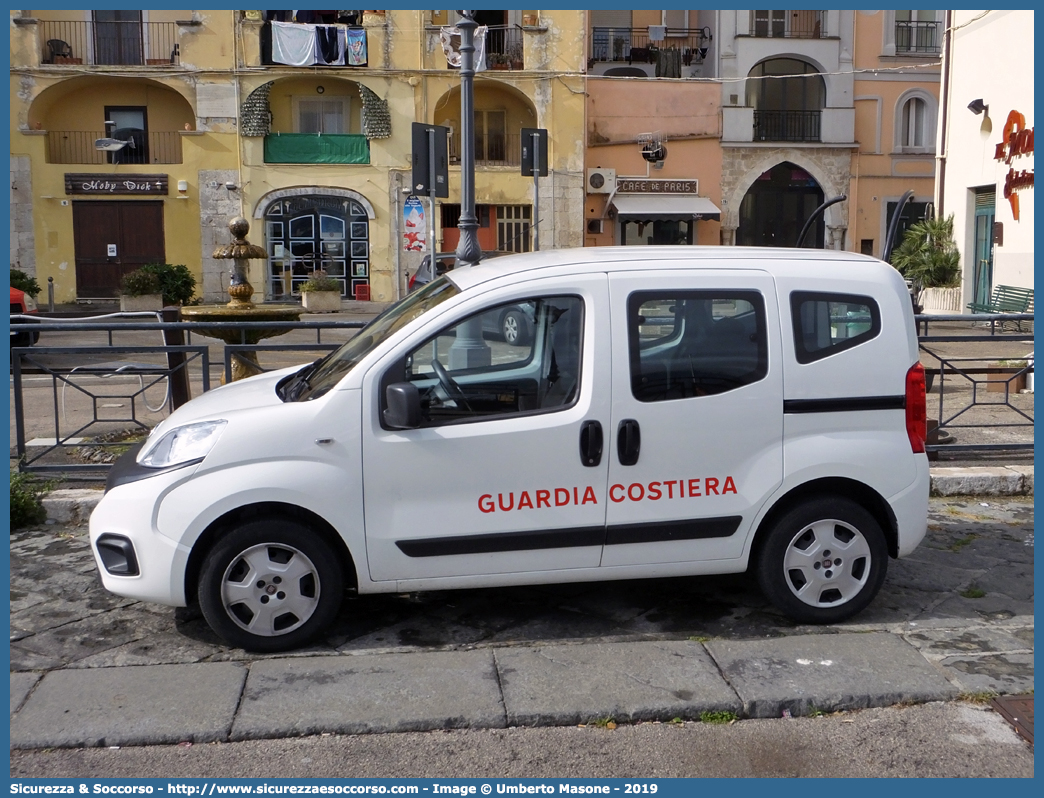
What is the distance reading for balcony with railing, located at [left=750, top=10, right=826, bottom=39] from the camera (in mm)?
33812

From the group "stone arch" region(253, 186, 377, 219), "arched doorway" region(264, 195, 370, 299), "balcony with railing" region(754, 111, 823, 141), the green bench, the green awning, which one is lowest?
the green bench

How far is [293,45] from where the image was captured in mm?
30156

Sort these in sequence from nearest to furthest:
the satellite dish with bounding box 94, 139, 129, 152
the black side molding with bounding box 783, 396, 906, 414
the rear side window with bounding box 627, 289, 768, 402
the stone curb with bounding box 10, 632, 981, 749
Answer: the stone curb with bounding box 10, 632, 981, 749, the rear side window with bounding box 627, 289, 768, 402, the black side molding with bounding box 783, 396, 906, 414, the satellite dish with bounding box 94, 139, 129, 152

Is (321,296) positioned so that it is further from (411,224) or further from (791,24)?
(791,24)

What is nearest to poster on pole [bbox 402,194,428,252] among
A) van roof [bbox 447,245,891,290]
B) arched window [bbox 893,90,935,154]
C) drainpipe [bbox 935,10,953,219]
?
drainpipe [bbox 935,10,953,219]

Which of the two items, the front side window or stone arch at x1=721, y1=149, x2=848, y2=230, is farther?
stone arch at x1=721, y1=149, x2=848, y2=230

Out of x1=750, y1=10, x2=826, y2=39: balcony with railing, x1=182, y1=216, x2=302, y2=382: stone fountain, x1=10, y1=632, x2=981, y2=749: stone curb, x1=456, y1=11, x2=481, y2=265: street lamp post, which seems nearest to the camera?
x1=10, y1=632, x2=981, y2=749: stone curb

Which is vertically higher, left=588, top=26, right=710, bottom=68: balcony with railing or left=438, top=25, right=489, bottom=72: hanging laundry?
left=588, top=26, right=710, bottom=68: balcony with railing

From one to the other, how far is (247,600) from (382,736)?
38.6 inches

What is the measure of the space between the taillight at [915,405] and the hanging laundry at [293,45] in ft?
91.6

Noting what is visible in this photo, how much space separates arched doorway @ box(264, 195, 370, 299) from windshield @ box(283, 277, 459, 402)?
26.1 metres

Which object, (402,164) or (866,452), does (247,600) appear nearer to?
(866,452)

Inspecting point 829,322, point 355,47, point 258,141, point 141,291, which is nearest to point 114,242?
point 258,141

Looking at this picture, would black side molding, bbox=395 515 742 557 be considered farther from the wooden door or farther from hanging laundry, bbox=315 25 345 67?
the wooden door
